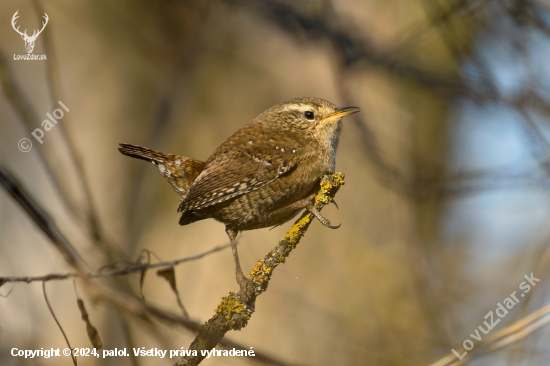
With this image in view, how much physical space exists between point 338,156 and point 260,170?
2.31 metres

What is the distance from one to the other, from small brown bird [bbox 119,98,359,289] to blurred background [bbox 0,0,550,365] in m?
0.77

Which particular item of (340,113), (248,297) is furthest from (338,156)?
(248,297)

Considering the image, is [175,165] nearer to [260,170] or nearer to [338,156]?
[260,170]

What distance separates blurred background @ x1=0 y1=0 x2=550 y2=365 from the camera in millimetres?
3680

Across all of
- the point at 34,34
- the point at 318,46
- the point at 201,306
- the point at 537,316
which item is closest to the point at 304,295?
the point at 201,306

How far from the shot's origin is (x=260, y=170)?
8.89ft

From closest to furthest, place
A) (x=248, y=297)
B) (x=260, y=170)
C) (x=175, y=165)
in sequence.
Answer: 1. (x=248, y=297)
2. (x=260, y=170)
3. (x=175, y=165)

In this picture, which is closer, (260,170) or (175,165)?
(260,170)

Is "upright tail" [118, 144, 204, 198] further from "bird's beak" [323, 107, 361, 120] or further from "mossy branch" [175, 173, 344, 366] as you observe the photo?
Result: "mossy branch" [175, 173, 344, 366]

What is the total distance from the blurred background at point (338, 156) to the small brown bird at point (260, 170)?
0.77m

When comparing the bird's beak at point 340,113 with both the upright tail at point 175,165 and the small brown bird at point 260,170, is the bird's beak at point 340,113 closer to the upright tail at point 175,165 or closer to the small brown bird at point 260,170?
the small brown bird at point 260,170

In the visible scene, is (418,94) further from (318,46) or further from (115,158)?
(115,158)

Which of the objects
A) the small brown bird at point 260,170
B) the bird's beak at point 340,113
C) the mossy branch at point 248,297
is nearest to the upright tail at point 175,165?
the small brown bird at point 260,170

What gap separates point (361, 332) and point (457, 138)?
8.58ft
